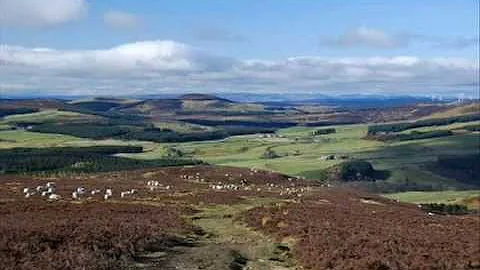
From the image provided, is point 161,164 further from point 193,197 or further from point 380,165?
point 193,197

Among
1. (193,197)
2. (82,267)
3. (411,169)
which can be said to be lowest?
(411,169)

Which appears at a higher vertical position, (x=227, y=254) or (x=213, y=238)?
(x=227, y=254)

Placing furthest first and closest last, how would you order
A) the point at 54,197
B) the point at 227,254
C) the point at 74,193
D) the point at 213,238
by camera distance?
the point at 74,193 → the point at 54,197 → the point at 213,238 → the point at 227,254

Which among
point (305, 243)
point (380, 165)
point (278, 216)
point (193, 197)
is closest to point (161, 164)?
point (380, 165)

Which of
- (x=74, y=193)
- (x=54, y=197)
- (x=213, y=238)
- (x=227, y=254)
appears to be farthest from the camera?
(x=74, y=193)

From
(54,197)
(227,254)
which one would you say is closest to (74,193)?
(54,197)

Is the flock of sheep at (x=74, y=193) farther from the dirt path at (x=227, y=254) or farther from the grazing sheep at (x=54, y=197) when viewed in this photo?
the dirt path at (x=227, y=254)

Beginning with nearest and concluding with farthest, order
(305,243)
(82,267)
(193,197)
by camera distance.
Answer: (82,267) → (305,243) → (193,197)

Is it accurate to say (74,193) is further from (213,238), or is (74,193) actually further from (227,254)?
(227,254)

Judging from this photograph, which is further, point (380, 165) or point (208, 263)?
point (380, 165)
